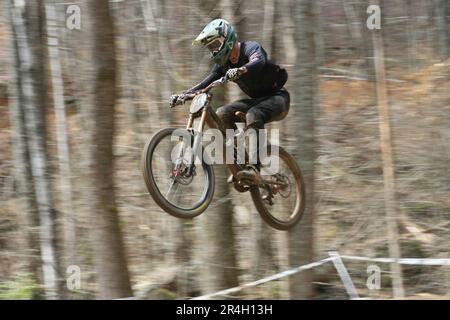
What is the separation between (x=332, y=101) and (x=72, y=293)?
6003 millimetres

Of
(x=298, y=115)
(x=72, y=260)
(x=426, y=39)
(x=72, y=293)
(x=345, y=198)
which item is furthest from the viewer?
(x=426, y=39)

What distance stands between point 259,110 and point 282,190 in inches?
33.9

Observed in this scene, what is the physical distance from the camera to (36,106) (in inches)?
319

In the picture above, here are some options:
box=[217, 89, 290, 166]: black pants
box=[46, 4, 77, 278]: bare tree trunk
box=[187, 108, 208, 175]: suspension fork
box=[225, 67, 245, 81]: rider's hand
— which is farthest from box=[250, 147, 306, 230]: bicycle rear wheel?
box=[46, 4, 77, 278]: bare tree trunk

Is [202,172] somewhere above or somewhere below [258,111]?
below

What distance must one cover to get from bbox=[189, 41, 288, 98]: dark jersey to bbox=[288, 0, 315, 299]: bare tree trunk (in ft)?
1.52

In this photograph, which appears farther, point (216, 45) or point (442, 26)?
point (442, 26)

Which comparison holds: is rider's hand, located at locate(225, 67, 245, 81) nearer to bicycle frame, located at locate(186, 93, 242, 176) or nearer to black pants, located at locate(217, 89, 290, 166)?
bicycle frame, located at locate(186, 93, 242, 176)

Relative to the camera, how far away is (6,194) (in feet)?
39.0

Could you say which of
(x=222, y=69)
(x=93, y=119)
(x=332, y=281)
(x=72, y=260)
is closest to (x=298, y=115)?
(x=222, y=69)

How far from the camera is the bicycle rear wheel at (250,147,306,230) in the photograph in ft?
19.8

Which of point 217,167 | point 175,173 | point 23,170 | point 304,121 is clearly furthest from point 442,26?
point 175,173

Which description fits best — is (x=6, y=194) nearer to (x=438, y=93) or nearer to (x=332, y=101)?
(x=332, y=101)

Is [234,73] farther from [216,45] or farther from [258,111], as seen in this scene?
[258,111]
